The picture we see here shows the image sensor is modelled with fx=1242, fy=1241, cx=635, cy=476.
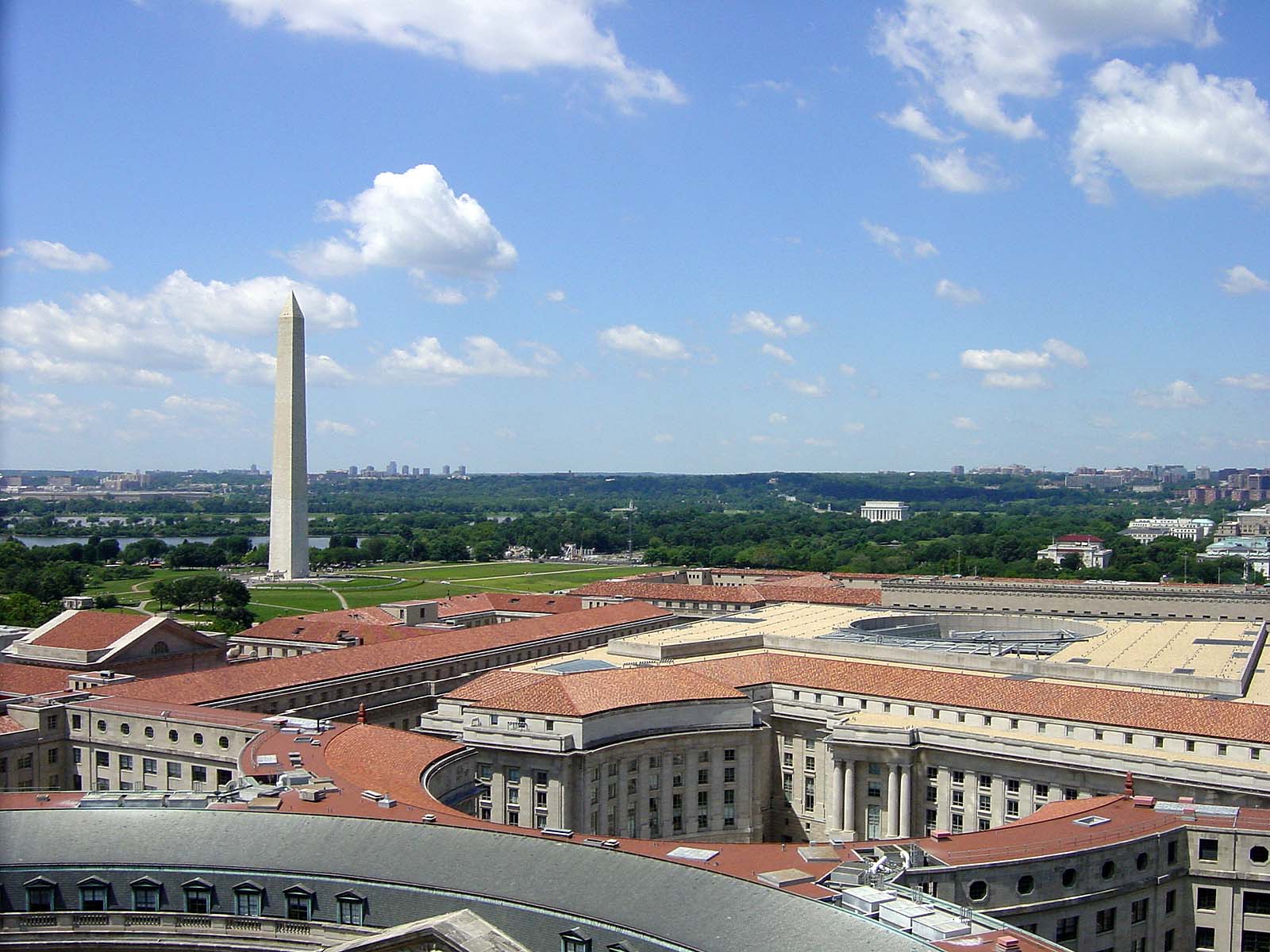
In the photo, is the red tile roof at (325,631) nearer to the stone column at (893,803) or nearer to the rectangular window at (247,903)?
the stone column at (893,803)

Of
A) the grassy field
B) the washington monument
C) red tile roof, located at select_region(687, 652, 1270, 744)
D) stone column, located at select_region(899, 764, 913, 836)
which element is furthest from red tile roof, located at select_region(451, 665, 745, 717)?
the washington monument

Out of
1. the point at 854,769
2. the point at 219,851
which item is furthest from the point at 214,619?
the point at 219,851

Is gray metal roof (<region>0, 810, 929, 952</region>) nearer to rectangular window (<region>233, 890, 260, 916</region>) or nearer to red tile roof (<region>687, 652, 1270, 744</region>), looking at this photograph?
rectangular window (<region>233, 890, 260, 916</region>)

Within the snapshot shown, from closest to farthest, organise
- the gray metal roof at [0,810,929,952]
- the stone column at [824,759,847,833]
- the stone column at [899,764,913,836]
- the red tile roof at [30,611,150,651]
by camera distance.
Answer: the gray metal roof at [0,810,929,952] → the stone column at [899,764,913,836] → the stone column at [824,759,847,833] → the red tile roof at [30,611,150,651]

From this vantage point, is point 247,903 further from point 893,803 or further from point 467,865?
point 893,803

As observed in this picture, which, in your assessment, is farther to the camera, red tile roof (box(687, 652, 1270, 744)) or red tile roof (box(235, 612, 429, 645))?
red tile roof (box(235, 612, 429, 645))

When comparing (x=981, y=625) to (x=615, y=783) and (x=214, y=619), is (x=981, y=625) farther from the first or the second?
(x=214, y=619)

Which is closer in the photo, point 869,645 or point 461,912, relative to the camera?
point 461,912
